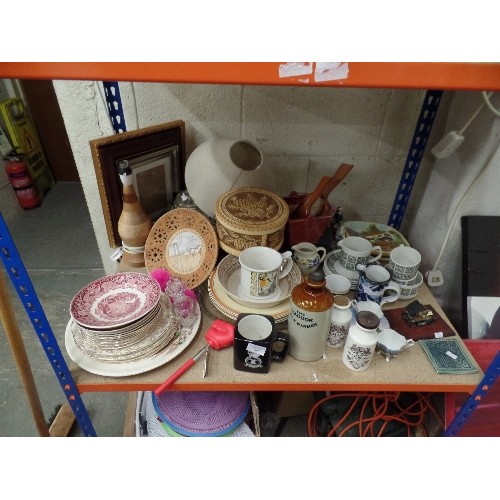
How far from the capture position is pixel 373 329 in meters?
0.70

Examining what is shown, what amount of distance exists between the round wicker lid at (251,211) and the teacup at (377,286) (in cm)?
23

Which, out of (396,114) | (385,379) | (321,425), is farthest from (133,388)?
(396,114)

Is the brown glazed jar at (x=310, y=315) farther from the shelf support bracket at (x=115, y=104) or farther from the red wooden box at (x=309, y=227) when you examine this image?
the shelf support bracket at (x=115, y=104)

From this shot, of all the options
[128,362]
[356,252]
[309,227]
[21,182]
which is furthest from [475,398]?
[21,182]

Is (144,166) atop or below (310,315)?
atop

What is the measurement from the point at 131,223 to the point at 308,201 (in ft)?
1.44

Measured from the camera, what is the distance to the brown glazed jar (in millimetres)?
684

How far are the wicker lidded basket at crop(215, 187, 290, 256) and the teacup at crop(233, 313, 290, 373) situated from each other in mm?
171

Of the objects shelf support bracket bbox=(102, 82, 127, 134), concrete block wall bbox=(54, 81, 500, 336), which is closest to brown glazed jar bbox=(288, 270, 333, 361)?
concrete block wall bbox=(54, 81, 500, 336)

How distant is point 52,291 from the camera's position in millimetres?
1766

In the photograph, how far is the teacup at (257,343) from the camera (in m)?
0.70

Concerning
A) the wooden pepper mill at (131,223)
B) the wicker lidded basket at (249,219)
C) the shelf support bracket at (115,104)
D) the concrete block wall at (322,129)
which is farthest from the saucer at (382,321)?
the shelf support bracket at (115,104)

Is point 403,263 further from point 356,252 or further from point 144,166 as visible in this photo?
point 144,166

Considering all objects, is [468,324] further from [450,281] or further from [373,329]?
[373,329]
